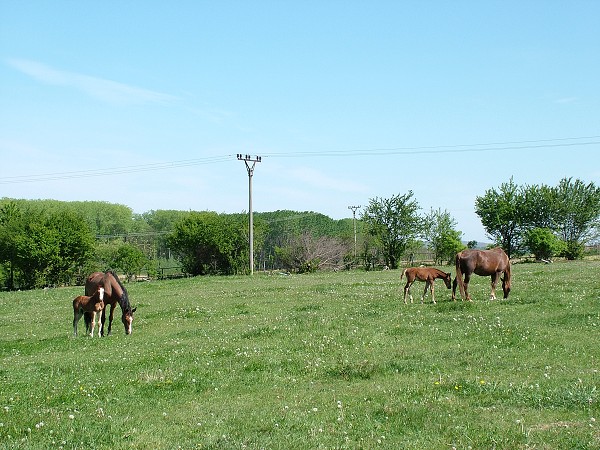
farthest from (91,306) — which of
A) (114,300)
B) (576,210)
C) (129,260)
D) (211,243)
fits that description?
(576,210)

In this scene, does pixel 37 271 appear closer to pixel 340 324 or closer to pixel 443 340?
pixel 340 324

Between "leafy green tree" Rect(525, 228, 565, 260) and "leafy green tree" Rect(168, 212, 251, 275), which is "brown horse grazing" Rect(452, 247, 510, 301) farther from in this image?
"leafy green tree" Rect(525, 228, 565, 260)

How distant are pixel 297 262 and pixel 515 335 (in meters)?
54.3

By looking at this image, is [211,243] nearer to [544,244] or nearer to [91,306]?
[544,244]

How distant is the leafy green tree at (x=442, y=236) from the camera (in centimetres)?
6650

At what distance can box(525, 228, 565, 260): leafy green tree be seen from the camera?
2416 inches

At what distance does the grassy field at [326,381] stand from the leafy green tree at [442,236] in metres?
46.4

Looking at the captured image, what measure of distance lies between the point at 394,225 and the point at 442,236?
659 centimetres

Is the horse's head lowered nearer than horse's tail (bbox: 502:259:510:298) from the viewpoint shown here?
No

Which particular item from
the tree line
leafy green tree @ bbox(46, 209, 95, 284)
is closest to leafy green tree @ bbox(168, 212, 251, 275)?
the tree line

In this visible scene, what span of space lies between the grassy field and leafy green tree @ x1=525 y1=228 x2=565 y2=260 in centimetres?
4377

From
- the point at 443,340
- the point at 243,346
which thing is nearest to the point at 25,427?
the point at 243,346

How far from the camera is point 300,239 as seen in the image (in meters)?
68.1

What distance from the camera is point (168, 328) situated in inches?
786
